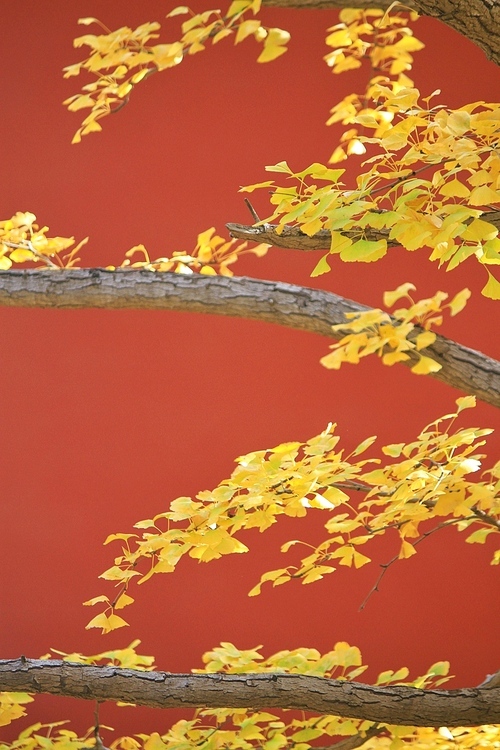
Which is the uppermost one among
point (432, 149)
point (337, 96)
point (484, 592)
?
point (337, 96)

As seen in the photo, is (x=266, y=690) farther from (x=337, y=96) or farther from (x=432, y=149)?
(x=337, y=96)

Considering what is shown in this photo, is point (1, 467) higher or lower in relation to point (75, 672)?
higher

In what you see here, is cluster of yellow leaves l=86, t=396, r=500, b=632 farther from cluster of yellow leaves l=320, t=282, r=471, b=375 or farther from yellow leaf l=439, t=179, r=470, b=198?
yellow leaf l=439, t=179, r=470, b=198

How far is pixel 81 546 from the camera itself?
2.74 m

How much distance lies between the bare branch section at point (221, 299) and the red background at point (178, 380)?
3.48ft

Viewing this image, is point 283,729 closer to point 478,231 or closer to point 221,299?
point 221,299

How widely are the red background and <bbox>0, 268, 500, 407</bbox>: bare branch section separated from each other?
3.48 ft

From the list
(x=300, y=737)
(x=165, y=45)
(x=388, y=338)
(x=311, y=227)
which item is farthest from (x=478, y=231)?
(x=300, y=737)

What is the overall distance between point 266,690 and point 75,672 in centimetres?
31

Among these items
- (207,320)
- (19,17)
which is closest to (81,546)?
(207,320)

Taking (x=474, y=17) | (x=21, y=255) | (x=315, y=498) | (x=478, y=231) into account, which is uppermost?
(x=21, y=255)

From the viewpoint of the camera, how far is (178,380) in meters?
2.75

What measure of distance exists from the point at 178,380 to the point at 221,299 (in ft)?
3.72

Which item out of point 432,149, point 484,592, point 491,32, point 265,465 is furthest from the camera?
point 484,592
